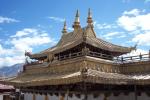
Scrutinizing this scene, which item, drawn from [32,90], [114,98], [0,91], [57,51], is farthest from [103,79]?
[0,91]

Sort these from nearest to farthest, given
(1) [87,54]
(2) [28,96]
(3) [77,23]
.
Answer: (1) [87,54] < (2) [28,96] < (3) [77,23]

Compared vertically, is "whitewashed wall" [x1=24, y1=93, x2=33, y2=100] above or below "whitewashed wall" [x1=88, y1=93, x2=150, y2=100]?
below

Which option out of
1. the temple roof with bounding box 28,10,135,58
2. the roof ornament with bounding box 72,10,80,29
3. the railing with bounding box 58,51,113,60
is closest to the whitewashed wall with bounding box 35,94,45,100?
the railing with bounding box 58,51,113,60

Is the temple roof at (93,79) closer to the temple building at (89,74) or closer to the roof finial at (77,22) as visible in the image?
the temple building at (89,74)

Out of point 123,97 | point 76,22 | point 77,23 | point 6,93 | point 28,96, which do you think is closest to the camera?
point 123,97

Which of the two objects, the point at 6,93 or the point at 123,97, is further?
the point at 6,93

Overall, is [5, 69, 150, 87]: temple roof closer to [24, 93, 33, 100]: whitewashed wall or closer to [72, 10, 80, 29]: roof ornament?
[24, 93, 33, 100]: whitewashed wall

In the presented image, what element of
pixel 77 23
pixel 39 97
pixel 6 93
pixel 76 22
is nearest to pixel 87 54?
pixel 39 97

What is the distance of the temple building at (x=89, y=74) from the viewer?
1741 cm

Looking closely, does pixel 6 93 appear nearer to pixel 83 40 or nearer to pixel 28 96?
pixel 28 96

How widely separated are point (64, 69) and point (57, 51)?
262 centimetres

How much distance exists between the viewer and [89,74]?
1572 centimetres

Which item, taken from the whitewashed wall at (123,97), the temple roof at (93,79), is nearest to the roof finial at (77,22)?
the temple roof at (93,79)

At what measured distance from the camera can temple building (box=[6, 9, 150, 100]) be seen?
57.1 feet
